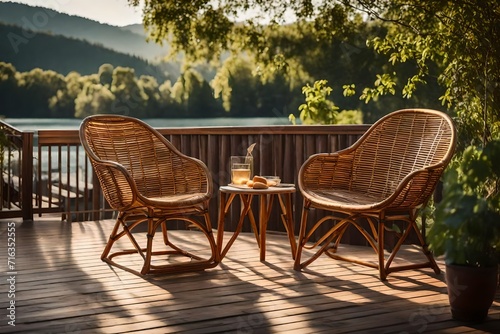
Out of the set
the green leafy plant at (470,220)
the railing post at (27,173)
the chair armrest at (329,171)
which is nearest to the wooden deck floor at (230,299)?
the green leafy plant at (470,220)

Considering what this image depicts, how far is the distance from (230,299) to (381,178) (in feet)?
5.44

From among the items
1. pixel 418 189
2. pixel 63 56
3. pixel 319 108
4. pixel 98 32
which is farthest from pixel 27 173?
pixel 98 32

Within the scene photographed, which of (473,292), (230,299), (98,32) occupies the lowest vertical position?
(230,299)

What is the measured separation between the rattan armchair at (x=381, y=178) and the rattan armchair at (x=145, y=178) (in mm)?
731

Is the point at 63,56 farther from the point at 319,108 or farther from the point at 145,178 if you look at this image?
the point at 145,178

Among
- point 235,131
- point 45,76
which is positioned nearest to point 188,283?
point 235,131

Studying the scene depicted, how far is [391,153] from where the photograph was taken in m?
4.65

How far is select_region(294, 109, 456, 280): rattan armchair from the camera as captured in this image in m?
4.07

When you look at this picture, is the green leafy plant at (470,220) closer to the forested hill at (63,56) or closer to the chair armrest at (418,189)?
the chair armrest at (418,189)

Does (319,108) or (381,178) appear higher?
(319,108)

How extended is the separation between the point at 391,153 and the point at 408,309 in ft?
5.14

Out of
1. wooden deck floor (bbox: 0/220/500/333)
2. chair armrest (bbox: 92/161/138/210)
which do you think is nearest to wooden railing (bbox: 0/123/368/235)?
wooden deck floor (bbox: 0/220/500/333)

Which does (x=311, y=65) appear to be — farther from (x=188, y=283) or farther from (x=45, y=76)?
(x=188, y=283)

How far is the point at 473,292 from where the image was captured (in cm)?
309
